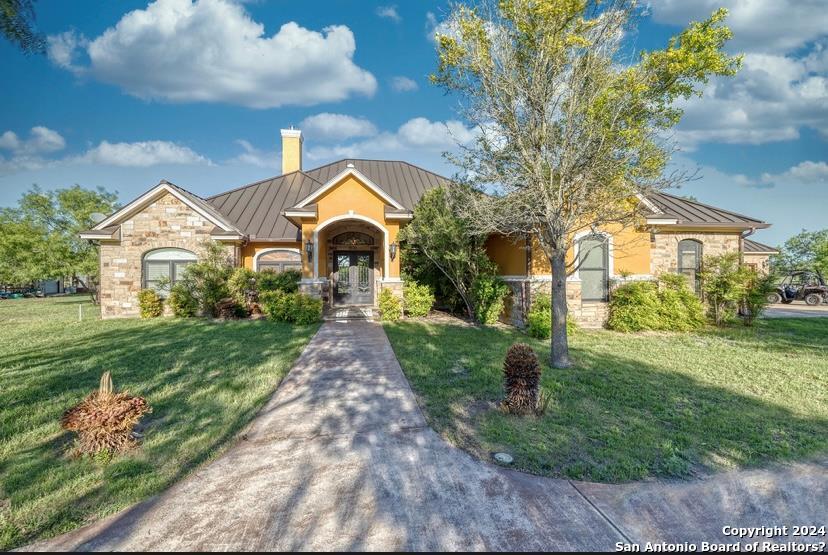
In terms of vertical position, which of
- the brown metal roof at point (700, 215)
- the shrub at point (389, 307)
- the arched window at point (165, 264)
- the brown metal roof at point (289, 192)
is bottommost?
the shrub at point (389, 307)

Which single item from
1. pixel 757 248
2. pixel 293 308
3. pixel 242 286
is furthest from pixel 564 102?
pixel 757 248

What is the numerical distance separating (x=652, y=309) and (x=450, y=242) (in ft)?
20.7

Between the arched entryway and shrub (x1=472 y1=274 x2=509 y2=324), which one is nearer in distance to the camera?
shrub (x1=472 y1=274 x2=509 y2=324)

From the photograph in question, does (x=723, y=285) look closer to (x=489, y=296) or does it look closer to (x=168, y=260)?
(x=489, y=296)

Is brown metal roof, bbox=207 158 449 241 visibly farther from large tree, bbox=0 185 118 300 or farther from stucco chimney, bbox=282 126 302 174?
large tree, bbox=0 185 118 300

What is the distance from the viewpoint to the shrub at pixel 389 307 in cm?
1295

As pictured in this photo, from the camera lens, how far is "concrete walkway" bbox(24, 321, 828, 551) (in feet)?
8.48

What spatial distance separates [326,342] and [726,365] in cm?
861

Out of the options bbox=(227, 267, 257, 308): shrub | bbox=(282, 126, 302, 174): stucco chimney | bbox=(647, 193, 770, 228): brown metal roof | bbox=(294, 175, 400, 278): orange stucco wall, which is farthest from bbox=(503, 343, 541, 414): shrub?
bbox=(282, 126, 302, 174): stucco chimney

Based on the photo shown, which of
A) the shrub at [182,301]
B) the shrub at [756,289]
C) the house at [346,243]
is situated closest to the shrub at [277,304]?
the house at [346,243]

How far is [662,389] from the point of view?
5871 millimetres

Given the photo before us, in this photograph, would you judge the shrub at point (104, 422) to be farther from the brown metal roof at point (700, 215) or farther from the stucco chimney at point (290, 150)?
the stucco chimney at point (290, 150)

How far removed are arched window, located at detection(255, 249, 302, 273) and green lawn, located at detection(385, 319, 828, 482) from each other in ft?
30.7

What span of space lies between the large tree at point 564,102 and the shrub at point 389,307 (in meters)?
5.93
